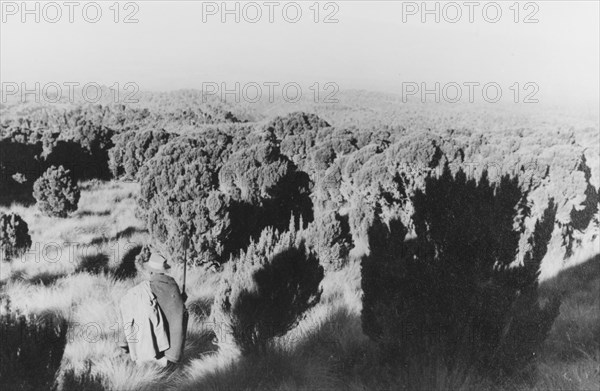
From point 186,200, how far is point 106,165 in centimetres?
134

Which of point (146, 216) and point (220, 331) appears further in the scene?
point (146, 216)

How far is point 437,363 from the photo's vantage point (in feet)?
12.2

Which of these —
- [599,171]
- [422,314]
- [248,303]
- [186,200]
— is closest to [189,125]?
[186,200]

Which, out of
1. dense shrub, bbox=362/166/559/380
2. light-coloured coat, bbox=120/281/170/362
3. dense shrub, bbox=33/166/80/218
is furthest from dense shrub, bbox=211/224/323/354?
dense shrub, bbox=33/166/80/218

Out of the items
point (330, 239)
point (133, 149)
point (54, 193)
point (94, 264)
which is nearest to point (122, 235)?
point (94, 264)

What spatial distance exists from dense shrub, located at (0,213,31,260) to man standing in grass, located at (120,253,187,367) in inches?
64.3

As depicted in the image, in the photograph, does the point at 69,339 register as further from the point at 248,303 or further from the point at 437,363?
the point at 437,363

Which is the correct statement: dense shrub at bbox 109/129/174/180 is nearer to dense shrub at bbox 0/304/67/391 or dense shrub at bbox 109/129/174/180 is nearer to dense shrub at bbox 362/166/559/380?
dense shrub at bbox 0/304/67/391

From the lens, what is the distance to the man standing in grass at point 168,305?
147 inches

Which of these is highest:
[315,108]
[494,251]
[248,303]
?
[315,108]

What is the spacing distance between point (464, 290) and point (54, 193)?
4347 mm

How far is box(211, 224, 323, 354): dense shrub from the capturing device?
4.19m

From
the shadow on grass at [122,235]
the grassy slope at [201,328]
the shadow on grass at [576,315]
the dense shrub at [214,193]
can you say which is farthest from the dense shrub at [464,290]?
the shadow on grass at [122,235]

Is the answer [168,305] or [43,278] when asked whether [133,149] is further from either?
[168,305]
